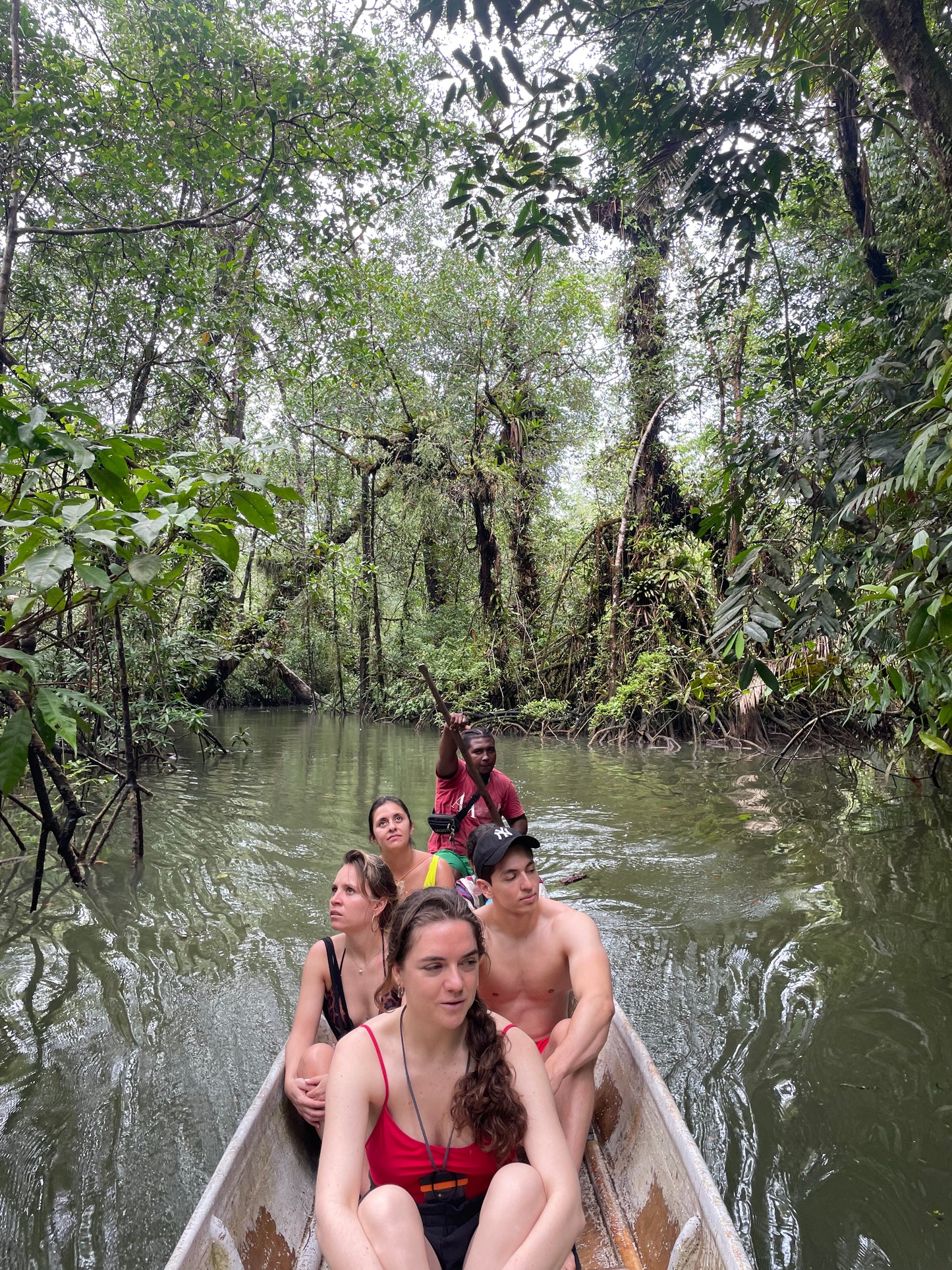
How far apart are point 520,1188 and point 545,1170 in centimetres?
10

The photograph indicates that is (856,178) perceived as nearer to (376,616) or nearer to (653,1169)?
(653,1169)

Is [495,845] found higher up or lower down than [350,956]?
higher up

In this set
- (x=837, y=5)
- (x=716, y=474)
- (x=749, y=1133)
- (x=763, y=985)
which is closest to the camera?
(x=749, y=1133)

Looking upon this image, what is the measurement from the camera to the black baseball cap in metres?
2.65

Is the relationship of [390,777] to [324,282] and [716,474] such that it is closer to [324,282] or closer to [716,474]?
[324,282]

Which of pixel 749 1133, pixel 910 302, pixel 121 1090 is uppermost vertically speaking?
pixel 910 302

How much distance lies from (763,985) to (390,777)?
23.5ft

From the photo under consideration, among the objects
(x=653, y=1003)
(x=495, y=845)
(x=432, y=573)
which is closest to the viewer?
(x=495, y=845)

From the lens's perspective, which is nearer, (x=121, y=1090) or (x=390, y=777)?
(x=121, y=1090)

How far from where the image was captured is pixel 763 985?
161 inches

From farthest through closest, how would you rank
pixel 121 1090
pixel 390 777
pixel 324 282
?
1. pixel 390 777
2. pixel 324 282
3. pixel 121 1090

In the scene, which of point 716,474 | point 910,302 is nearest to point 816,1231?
point 716,474

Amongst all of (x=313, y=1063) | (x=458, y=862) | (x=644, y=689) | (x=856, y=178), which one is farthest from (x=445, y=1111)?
(x=644, y=689)

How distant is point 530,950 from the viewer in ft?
9.06
